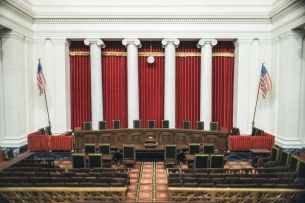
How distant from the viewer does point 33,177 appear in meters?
4.79

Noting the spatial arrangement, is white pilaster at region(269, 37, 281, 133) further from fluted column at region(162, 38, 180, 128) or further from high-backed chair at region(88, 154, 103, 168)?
high-backed chair at region(88, 154, 103, 168)

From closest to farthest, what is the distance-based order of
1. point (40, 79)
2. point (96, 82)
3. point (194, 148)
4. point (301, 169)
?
point (301, 169), point (194, 148), point (40, 79), point (96, 82)

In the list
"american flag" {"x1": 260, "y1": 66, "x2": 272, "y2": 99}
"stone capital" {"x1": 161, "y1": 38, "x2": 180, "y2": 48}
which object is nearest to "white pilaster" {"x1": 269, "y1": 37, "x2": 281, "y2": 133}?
"american flag" {"x1": 260, "y1": 66, "x2": 272, "y2": 99}

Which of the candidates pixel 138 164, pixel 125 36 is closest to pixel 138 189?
pixel 138 164

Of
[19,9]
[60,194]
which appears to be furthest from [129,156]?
[19,9]

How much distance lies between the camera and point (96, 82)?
35.4 feet

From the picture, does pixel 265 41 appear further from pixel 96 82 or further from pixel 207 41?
pixel 96 82

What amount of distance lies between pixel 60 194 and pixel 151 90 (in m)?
8.00

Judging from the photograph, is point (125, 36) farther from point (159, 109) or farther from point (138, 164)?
point (138, 164)

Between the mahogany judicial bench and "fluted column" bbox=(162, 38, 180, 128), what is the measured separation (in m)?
1.70

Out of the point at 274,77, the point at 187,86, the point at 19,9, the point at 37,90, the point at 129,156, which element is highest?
the point at 19,9

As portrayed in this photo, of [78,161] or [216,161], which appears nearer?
[216,161]

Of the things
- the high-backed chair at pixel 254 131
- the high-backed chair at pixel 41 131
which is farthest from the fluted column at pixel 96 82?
the high-backed chair at pixel 254 131

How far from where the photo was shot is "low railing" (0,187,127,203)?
4414 millimetres
